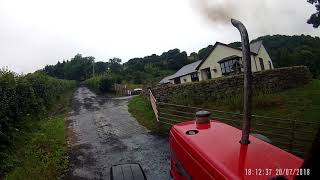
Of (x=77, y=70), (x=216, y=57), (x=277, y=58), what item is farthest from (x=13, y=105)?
(x=77, y=70)

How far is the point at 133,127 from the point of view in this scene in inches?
665

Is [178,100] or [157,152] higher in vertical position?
[178,100]

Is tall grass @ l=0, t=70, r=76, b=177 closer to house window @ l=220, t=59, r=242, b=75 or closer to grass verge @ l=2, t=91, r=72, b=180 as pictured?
grass verge @ l=2, t=91, r=72, b=180

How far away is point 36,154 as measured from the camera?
1255 centimetres

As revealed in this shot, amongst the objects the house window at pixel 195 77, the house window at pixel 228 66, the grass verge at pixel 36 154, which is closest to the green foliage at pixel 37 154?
the grass verge at pixel 36 154

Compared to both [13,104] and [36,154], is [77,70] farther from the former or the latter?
[36,154]

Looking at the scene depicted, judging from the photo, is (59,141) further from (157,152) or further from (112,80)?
(112,80)

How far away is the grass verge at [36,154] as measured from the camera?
1061cm

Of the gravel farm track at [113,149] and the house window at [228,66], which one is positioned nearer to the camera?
the gravel farm track at [113,149]

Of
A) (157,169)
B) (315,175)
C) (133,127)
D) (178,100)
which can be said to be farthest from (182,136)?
(178,100)

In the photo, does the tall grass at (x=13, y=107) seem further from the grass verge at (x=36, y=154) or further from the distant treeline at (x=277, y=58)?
the distant treeline at (x=277, y=58)

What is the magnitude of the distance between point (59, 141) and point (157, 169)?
656cm

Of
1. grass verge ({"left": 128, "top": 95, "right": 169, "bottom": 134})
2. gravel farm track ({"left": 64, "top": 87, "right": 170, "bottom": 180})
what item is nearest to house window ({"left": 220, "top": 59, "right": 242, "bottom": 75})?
grass verge ({"left": 128, "top": 95, "right": 169, "bottom": 134})

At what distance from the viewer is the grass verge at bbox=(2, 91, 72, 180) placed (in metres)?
10.6
